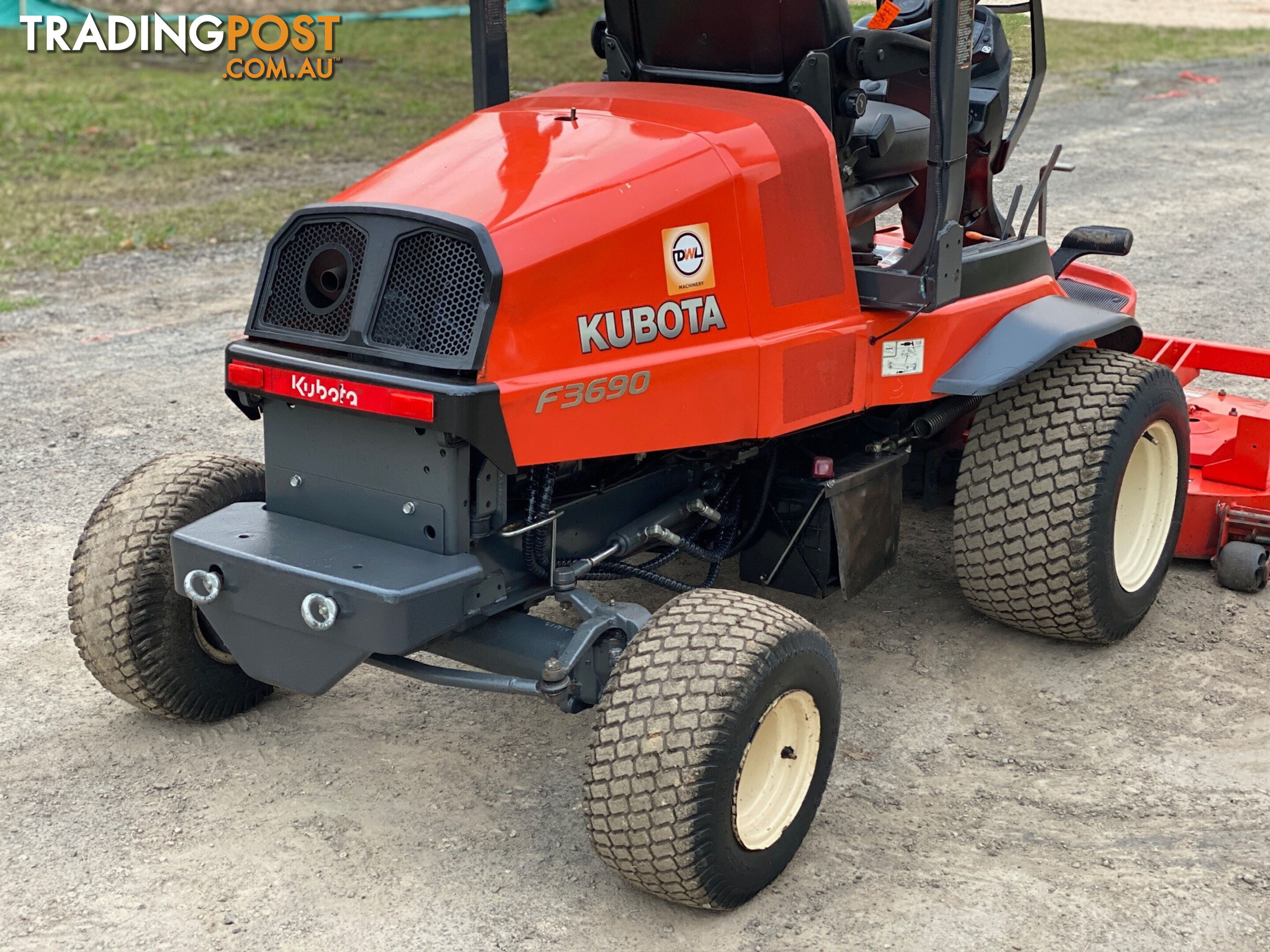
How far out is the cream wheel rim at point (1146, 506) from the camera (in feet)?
14.7

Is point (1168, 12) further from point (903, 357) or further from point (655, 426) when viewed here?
point (655, 426)

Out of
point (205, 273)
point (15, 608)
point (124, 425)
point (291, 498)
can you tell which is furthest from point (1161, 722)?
point (205, 273)

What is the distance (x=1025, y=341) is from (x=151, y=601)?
8.10 ft

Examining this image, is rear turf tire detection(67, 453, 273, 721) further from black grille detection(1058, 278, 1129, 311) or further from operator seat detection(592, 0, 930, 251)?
black grille detection(1058, 278, 1129, 311)

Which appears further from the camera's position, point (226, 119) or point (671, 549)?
point (226, 119)

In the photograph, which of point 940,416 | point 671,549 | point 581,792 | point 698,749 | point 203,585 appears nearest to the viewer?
point 698,749

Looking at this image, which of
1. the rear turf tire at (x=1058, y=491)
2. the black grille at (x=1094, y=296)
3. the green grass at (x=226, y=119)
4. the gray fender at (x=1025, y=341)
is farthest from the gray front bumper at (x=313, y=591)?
the green grass at (x=226, y=119)

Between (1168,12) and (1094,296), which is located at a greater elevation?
(1168,12)

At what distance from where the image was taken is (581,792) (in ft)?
12.1

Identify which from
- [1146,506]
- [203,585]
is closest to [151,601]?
[203,585]

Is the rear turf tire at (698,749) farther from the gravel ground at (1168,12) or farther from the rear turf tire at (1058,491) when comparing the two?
the gravel ground at (1168,12)

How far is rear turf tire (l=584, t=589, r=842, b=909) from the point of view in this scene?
303 centimetres

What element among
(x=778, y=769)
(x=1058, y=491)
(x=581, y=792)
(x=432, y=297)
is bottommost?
(x=581, y=792)

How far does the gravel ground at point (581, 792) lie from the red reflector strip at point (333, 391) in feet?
3.54
